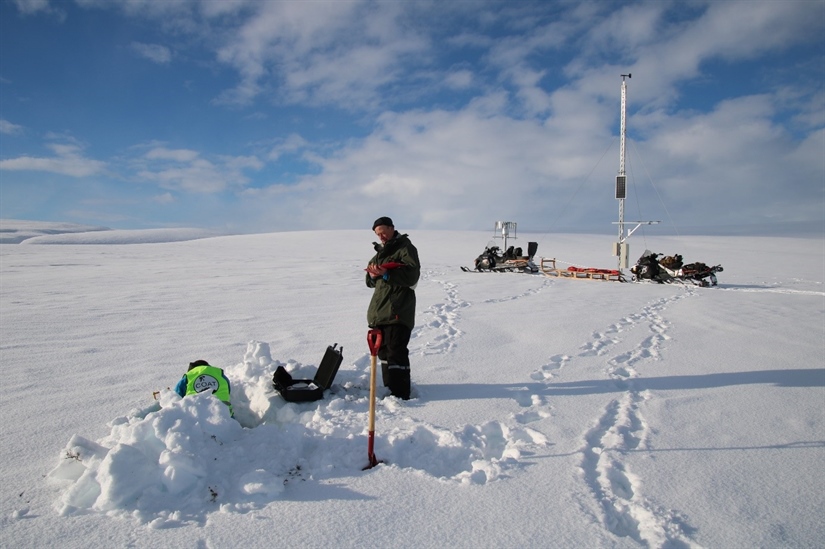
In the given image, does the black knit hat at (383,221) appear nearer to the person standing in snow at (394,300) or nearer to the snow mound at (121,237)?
the person standing in snow at (394,300)

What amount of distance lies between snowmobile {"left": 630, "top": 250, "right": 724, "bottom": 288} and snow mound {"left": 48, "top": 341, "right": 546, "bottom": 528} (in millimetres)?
14260

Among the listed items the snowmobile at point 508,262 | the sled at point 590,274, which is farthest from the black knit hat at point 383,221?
the snowmobile at point 508,262

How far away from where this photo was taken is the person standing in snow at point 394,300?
4320 mm

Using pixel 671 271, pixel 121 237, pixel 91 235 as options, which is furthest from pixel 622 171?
pixel 91 235

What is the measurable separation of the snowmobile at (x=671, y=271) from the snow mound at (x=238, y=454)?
1426 centimetres

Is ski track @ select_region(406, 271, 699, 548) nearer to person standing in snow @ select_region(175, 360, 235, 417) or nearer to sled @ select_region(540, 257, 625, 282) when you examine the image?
person standing in snow @ select_region(175, 360, 235, 417)

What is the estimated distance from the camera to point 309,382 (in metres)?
4.39

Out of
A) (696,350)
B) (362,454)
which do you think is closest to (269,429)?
(362,454)

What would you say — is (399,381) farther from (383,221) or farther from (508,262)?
(508,262)

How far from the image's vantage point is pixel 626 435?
12.1 feet

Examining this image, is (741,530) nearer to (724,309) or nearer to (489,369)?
(489,369)

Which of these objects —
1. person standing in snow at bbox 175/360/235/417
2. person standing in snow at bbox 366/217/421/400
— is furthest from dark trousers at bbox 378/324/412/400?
person standing in snow at bbox 175/360/235/417

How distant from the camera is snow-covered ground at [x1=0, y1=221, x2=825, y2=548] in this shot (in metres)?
2.49

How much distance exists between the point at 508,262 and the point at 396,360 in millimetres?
14502
